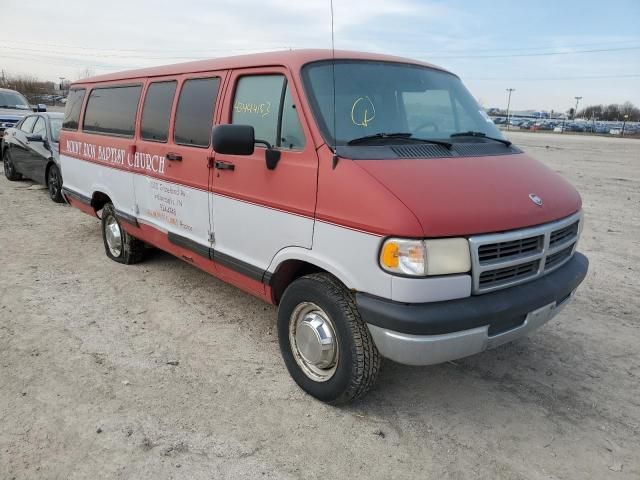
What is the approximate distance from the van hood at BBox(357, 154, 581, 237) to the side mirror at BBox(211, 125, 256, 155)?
788 millimetres

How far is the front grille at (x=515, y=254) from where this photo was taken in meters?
2.76

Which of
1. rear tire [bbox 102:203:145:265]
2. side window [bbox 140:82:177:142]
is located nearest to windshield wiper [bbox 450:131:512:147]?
side window [bbox 140:82:177:142]

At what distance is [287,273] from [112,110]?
11.4ft

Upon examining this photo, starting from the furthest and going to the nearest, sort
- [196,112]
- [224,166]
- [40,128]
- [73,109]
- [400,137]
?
1. [40,128]
2. [73,109]
3. [196,112]
4. [224,166]
5. [400,137]

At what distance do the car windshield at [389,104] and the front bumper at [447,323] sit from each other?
1.12 m

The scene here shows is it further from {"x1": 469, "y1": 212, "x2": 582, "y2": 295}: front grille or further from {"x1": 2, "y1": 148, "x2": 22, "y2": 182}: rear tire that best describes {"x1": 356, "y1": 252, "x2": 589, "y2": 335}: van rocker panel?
{"x1": 2, "y1": 148, "x2": 22, "y2": 182}: rear tire

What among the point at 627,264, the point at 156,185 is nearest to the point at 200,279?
the point at 156,185

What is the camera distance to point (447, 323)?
2646mm

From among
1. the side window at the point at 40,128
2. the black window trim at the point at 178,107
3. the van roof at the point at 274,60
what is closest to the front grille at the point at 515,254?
the van roof at the point at 274,60

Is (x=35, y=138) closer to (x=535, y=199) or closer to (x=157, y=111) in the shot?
(x=157, y=111)

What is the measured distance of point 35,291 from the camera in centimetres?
505

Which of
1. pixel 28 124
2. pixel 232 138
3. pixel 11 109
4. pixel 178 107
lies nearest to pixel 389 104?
pixel 232 138

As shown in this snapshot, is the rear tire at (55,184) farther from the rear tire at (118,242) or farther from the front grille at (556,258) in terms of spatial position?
the front grille at (556,258)

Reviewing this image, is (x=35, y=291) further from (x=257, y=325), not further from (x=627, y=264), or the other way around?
(x=627, y=264)
